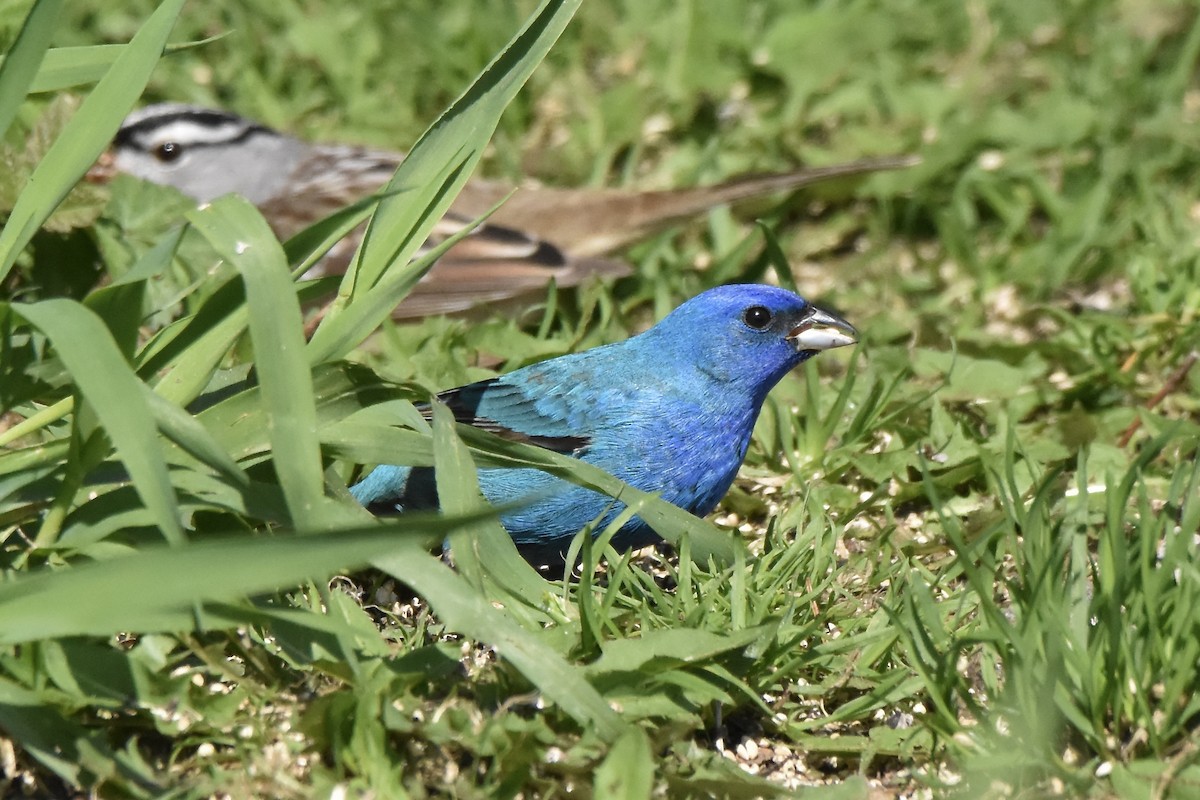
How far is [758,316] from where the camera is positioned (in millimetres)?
3924

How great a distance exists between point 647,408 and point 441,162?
3.06 feet

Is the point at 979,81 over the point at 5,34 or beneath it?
beneath

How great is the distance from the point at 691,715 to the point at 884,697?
1.43 ft

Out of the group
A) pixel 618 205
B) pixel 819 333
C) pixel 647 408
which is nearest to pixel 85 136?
pixel 647 408

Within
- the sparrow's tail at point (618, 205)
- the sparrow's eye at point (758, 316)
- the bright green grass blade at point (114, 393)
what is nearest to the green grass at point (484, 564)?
the bright green grass blade at point (114, 393)

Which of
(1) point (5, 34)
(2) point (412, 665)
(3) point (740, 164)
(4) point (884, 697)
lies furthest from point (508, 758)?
(3) point (740, 164)

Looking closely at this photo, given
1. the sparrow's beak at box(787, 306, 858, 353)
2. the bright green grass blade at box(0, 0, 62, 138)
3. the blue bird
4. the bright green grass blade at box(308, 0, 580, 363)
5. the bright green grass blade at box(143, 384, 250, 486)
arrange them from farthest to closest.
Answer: the sparrow's beak at box(787, 306, 858, 353), the blue bird, the bright green grass blade at box(308, 0, 580, 363), the bright green grass blade at box(0, 0, 62, 138), the bright green grass blade at box(143, 384, 250, 486)

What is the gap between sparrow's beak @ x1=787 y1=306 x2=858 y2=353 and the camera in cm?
390

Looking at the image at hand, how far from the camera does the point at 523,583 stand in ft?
9.86

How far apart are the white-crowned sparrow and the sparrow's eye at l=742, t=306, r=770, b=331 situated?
1.42 metres

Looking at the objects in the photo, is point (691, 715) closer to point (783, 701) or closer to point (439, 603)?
point (783, 701)

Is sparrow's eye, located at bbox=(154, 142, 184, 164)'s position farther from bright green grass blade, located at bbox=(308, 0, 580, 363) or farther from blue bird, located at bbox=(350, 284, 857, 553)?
bright green grass blade, located at bbox=(308, 0, 580, 363)

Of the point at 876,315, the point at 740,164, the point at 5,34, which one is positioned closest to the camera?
the point at 5,34

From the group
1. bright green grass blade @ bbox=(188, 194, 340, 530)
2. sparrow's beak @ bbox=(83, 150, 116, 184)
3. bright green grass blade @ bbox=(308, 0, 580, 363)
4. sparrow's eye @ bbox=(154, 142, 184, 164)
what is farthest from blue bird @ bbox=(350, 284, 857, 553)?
sparrow's eye @ bbox=(154, 142, 184, 164)
